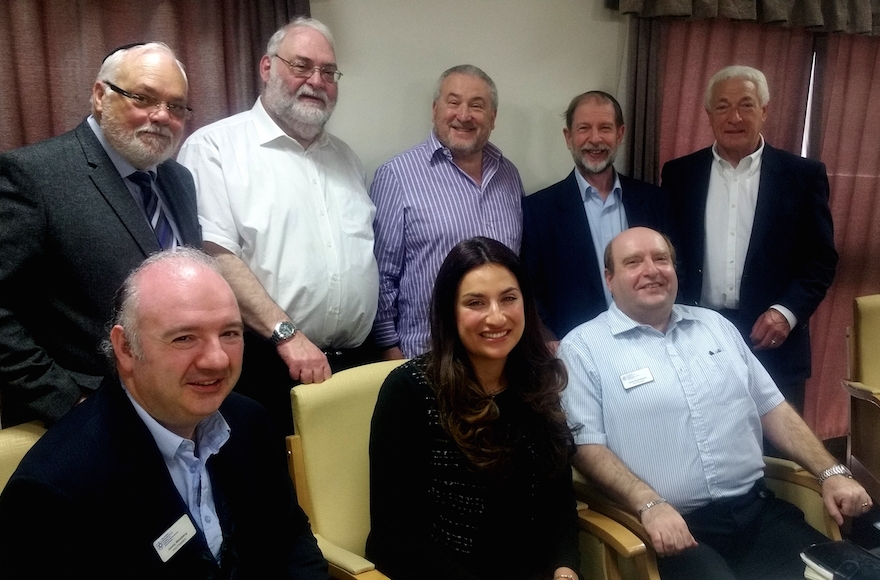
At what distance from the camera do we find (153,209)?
1.93m

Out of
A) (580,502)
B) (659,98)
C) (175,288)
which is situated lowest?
(580,502)

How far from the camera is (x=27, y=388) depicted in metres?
1.63

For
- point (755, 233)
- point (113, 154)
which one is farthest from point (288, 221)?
point (755, 233)

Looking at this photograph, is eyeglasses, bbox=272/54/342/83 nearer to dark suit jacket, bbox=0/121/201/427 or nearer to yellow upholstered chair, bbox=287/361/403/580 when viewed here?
dark suit jacket, bbox=0/121/201/427

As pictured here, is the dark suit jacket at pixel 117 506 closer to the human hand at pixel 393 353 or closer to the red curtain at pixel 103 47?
the human hand at pixel 393 353

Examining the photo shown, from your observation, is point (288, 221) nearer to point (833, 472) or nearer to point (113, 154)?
point (113, 154)

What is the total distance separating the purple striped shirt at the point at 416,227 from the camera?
258 centimetres

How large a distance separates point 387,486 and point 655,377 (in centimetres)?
93

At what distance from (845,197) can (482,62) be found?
8.00ft

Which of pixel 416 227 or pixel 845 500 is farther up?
pixel 416 227

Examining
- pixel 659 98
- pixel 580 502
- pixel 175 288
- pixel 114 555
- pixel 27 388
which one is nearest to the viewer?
pixel 114 555

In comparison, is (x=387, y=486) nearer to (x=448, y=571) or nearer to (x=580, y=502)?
(x=448, y=571)

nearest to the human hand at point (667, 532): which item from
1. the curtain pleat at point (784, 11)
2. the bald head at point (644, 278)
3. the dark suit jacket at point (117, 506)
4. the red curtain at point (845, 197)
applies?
the bald head at point (644, 278)

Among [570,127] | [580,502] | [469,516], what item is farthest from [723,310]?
[469,516]
